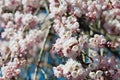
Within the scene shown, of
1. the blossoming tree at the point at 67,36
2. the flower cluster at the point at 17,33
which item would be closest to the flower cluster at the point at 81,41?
the blossoming tree at the point at 67,36

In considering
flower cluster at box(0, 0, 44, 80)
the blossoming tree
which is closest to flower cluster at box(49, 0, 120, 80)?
the blossoming tree

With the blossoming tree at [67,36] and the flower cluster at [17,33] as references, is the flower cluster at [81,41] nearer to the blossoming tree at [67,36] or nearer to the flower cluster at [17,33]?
the blossoming tree at [67,36]

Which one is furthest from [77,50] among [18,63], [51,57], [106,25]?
[51,57]

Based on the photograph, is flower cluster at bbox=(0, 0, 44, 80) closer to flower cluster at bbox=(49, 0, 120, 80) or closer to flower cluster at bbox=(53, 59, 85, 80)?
flower cluster at bbox=(49, 0, 120, 80)

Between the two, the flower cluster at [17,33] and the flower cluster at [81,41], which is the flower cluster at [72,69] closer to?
the flower cluster at [81,41]

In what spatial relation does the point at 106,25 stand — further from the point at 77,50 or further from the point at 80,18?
the point at 77,50

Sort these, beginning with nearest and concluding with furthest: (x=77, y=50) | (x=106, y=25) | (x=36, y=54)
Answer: (x=77, y=50), (x=106, y=25), (x=36, y=54)

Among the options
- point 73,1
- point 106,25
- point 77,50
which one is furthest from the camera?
point 106,25

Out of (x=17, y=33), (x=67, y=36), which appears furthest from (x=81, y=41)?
(x=17, y=33)

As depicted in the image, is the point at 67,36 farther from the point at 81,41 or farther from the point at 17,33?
the point at 17,33

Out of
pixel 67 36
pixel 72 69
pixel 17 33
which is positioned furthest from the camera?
pixel 17 33

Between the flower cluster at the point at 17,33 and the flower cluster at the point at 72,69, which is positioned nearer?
the flower cluster at the point at 72,69
